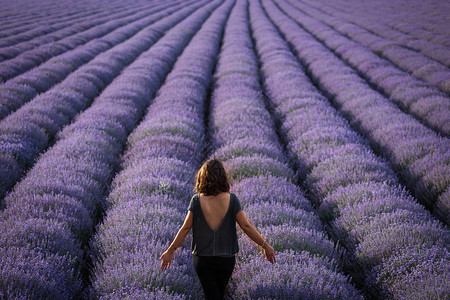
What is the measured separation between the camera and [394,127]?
17.9ft

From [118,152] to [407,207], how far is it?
155 inches

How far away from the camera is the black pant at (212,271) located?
219 cm

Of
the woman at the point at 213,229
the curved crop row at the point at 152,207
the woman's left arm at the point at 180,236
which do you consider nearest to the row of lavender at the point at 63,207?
the curved crop row at the point at 152,207

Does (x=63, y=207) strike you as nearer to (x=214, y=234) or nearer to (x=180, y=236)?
(x=180, y=236)

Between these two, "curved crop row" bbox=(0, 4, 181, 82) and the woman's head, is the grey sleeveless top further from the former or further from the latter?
"curved crop row" bbox=(0, 4, 181, 82)

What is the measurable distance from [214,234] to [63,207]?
1.88 m

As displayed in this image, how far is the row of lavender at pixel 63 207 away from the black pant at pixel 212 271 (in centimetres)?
A: 98

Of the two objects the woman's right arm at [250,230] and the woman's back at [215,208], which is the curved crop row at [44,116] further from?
the woman's right arm at [250,230]

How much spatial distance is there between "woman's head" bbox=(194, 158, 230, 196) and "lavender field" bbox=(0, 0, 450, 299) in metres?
0.72

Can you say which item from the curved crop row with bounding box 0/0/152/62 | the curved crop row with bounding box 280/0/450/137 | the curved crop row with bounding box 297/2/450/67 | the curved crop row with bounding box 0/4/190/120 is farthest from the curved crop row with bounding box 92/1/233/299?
the curved crop row with bounding box 297/2/450/67

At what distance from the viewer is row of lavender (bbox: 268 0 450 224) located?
13.0 ft

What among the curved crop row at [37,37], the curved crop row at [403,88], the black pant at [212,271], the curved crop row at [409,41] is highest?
the black pant at [212,271]

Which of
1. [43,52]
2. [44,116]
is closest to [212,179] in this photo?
[44,116]

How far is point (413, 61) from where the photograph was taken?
31.7 ft
